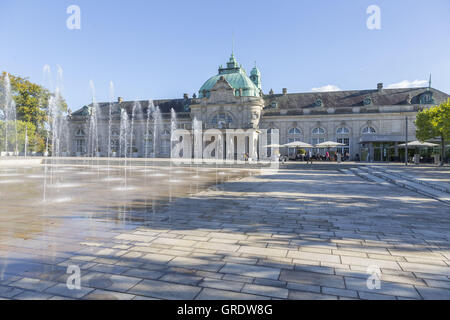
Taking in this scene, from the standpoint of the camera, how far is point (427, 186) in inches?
462

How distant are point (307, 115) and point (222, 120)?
48.7 ft

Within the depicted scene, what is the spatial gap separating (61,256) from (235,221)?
10.5ft

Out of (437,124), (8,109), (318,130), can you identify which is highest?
(8,109)

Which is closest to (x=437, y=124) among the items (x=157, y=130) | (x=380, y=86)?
(x=380, y=86)

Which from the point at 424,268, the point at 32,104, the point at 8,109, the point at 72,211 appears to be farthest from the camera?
the point at 32,104

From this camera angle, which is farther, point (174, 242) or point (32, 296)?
point (174, 242)

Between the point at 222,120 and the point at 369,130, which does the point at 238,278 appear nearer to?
the point at 222,120

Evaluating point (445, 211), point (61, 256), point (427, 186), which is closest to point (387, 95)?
point (427, 186)

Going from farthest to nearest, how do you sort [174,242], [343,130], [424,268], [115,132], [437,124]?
[115,132] < [343,130] < [437,124] < [174,242] < [424,268]

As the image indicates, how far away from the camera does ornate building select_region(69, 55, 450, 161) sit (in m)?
45.2

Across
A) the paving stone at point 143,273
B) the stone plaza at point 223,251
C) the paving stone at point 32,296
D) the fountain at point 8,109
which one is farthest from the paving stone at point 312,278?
the fountain at point 8,109

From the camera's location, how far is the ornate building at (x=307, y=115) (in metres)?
45.2

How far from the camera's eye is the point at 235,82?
52500mm
